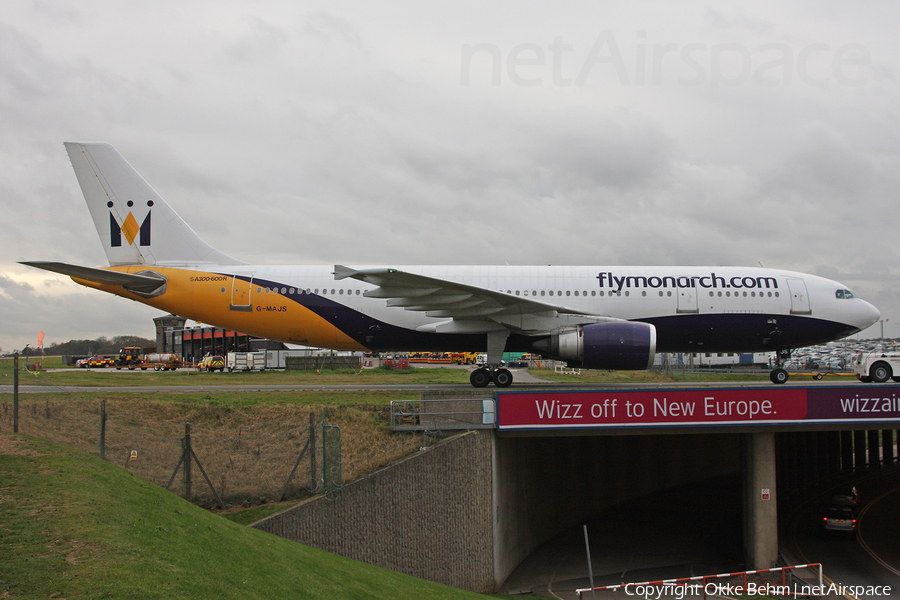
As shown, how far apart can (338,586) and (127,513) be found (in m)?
3.31

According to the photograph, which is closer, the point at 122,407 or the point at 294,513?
the point at 294,513

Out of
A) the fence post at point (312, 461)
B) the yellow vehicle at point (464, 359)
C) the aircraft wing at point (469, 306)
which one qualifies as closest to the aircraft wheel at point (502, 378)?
the aircraft wing at point (469, 306)

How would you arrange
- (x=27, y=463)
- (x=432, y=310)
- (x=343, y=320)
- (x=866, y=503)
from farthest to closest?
(x=866, y=503)
(x=343, y=320)
(x=432, y=310)
(x=27, y=463)

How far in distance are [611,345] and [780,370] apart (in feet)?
25.1

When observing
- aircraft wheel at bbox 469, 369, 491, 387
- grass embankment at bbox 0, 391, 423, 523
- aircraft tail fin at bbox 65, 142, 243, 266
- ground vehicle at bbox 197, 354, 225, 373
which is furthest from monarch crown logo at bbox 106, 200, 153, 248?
ground vehicle at bbox 197, 354, 225, 373

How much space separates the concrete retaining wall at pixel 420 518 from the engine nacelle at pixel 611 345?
14.8ft

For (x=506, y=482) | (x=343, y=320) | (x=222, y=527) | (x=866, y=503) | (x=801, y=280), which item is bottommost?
(x=866, y=503)

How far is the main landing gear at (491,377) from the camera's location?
21.3 metres

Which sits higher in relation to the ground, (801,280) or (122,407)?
(801,280)

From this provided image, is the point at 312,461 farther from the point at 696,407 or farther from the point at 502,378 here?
the point at 696,407

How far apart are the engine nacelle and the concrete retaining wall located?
4.52 m

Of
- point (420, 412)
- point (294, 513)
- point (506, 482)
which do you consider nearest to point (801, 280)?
point (506, 482)

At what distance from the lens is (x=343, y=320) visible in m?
22.3

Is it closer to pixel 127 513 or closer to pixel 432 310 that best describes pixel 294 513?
pixel 127 513
